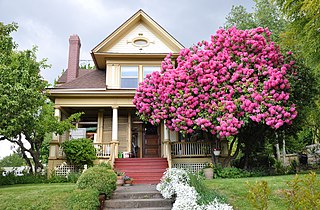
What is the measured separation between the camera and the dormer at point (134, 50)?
14805 mm

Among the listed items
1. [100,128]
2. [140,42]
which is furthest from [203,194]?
[140,42]

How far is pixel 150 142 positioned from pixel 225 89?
19.1ft

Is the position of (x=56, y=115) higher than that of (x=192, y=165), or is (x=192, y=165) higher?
(x=56, y=115)

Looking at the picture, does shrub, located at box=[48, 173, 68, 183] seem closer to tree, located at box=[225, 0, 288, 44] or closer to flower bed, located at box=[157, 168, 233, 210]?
flower bed, located at box=[157, 168, 233, 210]

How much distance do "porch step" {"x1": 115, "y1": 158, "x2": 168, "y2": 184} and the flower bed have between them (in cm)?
345

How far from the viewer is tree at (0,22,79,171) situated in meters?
9.25

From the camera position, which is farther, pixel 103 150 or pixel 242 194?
pixel 103 150

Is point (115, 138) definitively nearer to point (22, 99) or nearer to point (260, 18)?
point (22, 99)

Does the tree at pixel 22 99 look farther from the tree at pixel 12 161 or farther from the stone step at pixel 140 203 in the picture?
the tree at pixel 12 161

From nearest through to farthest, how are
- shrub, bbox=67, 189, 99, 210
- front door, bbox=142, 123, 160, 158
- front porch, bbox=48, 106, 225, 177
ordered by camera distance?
shrub, bbox=67, 189, 99, 210 < front porch, bbox=48, 106, 225, 177 < front door, bbox=142, 123, 160, 158

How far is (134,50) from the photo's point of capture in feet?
50.0

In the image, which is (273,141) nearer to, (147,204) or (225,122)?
(225,122)

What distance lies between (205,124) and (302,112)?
15.8ft

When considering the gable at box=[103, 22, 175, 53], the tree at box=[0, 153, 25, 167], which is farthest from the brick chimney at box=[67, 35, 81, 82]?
the tree at box=[0, 153, 25, 167]
